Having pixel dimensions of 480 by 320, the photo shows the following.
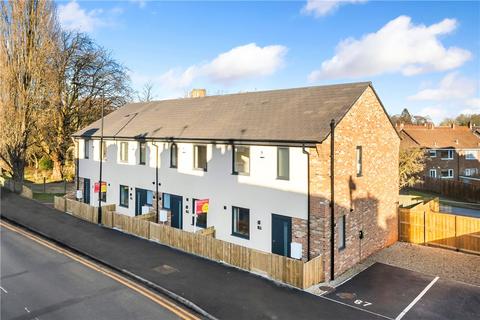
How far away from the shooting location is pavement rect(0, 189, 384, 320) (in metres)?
11.3

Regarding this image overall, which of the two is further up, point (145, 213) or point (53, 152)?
point (53, 152)

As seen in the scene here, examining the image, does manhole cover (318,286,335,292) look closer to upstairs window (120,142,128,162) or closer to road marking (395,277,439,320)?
road marking (395,277,439,320)

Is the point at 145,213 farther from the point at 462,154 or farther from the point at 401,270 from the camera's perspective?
the point at 462,154

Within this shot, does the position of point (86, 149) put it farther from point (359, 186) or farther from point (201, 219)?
point (359, 186)

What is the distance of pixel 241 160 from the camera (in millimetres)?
17047

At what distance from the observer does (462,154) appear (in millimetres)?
49031

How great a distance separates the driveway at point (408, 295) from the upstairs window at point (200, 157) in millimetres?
9006

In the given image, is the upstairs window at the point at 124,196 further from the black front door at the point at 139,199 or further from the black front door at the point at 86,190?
the black front door at the point at 86,190

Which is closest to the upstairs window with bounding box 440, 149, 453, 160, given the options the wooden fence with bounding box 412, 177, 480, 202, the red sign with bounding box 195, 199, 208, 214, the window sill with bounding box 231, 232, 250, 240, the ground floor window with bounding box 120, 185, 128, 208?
the wooden fence with bounding box 412, 177, 480, 202

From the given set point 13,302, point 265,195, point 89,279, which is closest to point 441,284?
point 265,195

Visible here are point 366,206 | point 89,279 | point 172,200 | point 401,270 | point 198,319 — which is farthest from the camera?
point 172,200

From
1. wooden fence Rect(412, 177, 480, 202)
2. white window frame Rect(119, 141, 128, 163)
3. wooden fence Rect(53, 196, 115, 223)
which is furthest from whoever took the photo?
wooden fence Rect(412, 177, 480, 202)

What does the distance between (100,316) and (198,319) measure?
2.90 meters

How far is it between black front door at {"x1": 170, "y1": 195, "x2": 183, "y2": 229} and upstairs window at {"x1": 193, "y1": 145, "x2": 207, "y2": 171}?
7.50 ft
